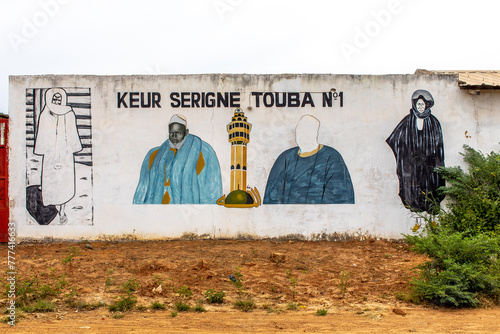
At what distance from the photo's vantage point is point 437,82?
8.68 meters

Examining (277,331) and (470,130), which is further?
(470,130)

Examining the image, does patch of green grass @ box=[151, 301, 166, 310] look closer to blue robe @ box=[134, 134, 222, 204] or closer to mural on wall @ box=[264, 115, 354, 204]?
blue robe @ box=[134, 134, 222, 204]

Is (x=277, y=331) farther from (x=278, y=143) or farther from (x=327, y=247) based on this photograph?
(x=278, y=143)

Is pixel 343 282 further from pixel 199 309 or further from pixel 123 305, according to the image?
pixel 123 305

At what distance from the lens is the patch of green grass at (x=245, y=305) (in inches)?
207

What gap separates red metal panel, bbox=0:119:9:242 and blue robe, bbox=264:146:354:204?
199 inches

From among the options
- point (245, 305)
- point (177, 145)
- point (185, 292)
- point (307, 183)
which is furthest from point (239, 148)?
point (245, 305)

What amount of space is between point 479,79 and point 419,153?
2147mm

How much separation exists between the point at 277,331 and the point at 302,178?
4.26 meters

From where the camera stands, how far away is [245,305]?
5.30m

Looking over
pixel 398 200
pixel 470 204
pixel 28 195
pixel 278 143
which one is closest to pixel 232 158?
pixel 278 143

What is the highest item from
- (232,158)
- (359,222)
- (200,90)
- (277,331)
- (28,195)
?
(200,90)

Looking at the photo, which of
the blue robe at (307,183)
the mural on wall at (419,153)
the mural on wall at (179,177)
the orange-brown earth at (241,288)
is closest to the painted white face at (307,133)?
the blue robe at (307,183)

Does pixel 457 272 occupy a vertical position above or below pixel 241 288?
above
